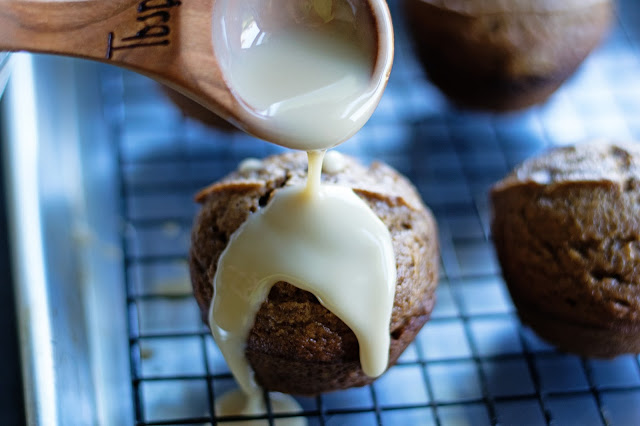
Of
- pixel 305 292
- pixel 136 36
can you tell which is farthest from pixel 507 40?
pixel 136 36

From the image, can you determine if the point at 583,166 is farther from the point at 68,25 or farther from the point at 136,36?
the point at 68,25

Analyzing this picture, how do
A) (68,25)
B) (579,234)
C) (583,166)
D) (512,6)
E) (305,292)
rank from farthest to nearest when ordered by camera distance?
(512,6)
(583,166)
(579,234)
(305,292)
(68,25)

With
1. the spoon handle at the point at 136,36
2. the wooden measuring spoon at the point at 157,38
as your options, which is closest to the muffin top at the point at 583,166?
the wooden measuring spoon at the point at 157,38

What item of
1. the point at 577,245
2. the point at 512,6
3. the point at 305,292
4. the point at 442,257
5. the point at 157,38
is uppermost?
the point at 157,38

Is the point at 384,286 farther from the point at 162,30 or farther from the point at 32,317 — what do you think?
the point at 32,317

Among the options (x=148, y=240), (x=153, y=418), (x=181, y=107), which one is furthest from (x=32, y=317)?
(x=181, y=107)

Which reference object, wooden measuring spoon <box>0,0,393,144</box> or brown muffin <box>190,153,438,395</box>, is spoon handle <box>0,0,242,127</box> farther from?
brown muffin <box>190,153,438,395</box>

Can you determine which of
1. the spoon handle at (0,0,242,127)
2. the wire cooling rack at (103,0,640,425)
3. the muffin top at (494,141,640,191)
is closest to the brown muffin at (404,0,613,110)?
the wire cooling rack at (103,0,640,425)
